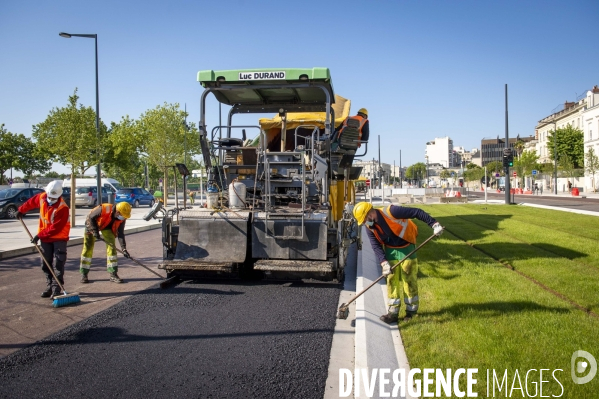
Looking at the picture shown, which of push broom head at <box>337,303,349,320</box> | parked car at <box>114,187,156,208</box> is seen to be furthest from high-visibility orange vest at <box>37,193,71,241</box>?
parked car at <box>114,187,156,208</box>

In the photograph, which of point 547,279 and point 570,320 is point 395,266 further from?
point 547,279

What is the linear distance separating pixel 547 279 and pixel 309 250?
11.6 feet

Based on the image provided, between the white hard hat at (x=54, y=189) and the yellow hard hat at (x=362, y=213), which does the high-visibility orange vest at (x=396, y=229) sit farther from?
the white hard hat at (x=54, y=189)

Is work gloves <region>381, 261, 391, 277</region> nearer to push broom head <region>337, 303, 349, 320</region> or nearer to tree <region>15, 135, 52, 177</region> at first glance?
push broom head <region>337, 303, 349, 320</region>

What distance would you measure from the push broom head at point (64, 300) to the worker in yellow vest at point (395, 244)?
390cm

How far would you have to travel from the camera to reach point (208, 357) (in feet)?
14.6

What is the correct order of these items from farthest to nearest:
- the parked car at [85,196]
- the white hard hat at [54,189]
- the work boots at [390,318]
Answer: the parked car at [85,196] < the white hard hat at [54,189] < the work boots at [390,318]

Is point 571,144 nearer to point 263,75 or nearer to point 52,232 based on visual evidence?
point 263,75

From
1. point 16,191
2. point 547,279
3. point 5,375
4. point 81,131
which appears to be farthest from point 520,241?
point 16,191

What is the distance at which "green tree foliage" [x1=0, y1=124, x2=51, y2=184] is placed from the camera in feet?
155

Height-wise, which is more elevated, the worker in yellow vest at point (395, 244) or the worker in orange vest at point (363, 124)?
the worker in orange vest at point (363, 124)

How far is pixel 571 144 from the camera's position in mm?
56719

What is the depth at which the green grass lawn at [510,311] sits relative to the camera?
4000mm

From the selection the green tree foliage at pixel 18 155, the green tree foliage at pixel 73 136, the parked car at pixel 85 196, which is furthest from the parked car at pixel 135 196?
the green tree foliage at pixel 18 155
